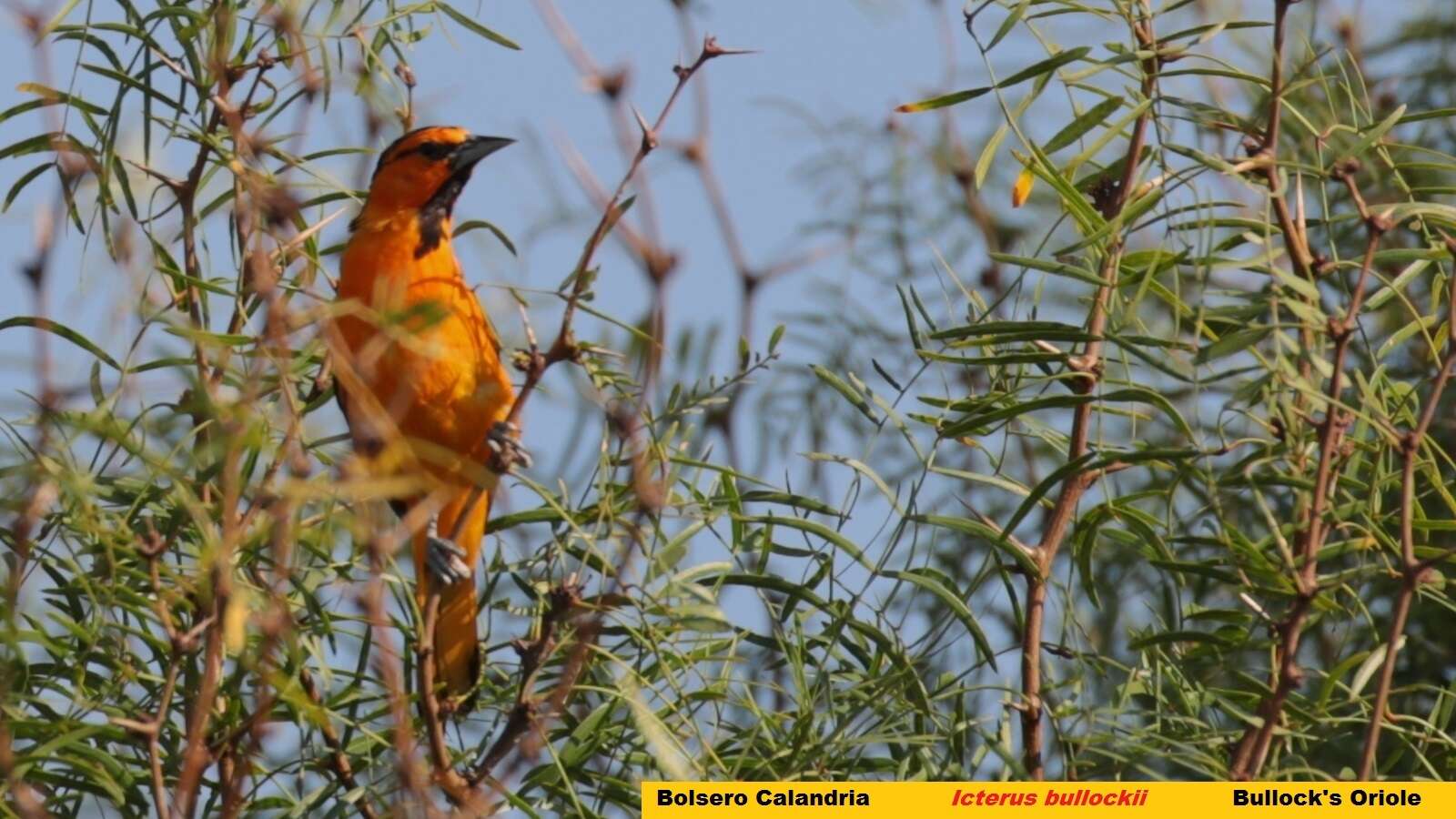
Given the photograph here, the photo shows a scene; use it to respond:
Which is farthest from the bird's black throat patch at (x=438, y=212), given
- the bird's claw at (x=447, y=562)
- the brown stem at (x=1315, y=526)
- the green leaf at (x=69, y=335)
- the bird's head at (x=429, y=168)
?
the brown stem at (x=1315, y=526)

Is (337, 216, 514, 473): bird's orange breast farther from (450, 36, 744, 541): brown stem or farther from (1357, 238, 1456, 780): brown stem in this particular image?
(1357, 238, 1456, 780): brown stem

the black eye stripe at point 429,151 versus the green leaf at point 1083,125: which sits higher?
the black eye stripe at point 429,151

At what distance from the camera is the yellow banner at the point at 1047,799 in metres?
2.05

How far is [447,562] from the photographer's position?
3.18 m

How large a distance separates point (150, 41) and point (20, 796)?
124 centimetres

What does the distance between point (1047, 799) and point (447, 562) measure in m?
1.32

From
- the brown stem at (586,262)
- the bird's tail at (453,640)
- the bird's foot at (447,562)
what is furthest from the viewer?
the bird's foot at (447,562)

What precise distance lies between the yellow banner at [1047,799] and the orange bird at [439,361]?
426 millimetres

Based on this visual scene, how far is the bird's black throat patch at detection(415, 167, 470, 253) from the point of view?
12.4ft

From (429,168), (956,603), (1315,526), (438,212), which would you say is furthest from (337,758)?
(429,168)

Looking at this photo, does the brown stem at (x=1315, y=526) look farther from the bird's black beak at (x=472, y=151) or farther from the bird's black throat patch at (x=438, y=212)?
the bird's black beak at (x=472, y=151)

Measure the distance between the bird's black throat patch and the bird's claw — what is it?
0.78 m

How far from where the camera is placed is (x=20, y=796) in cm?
152

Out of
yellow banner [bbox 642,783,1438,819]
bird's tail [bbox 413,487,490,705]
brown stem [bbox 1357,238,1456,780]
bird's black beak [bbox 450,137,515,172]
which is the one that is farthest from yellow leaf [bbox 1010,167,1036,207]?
bird's black beak [bbox 450,137,515,172]
